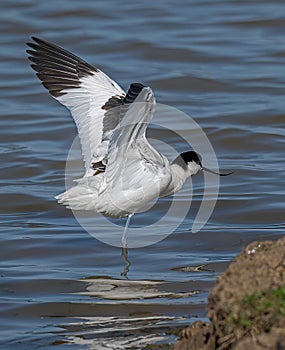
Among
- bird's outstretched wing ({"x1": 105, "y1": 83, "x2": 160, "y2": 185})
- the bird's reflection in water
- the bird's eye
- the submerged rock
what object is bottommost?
the bird's reflection in water

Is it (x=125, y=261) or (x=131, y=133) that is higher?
(x=131, y=133)

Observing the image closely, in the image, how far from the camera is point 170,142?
13055 millimetres

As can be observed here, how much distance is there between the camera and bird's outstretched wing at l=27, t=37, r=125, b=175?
32.6 feet

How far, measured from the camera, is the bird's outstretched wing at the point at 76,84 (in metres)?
9.92

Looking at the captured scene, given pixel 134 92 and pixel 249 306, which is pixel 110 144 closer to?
pixel 134 92

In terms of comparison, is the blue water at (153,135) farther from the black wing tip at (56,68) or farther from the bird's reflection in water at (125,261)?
the black wing tip at (56,68)

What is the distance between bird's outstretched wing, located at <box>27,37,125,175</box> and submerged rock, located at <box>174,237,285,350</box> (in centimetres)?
448

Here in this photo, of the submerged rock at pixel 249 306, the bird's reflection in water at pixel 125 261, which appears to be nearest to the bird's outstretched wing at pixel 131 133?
the bird's reflection in water at pixel 125 261

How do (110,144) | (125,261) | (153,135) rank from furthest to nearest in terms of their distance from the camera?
(153,135), (125,261), (110,144)

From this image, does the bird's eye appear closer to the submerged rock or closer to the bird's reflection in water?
the bird's reflection in water

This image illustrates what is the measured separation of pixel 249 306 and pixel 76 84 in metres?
5.47

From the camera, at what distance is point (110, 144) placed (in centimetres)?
856

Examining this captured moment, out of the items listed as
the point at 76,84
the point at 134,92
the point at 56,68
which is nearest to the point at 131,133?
the point at 134,92

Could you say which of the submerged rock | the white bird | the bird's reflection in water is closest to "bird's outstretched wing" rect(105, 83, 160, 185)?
the white bird
